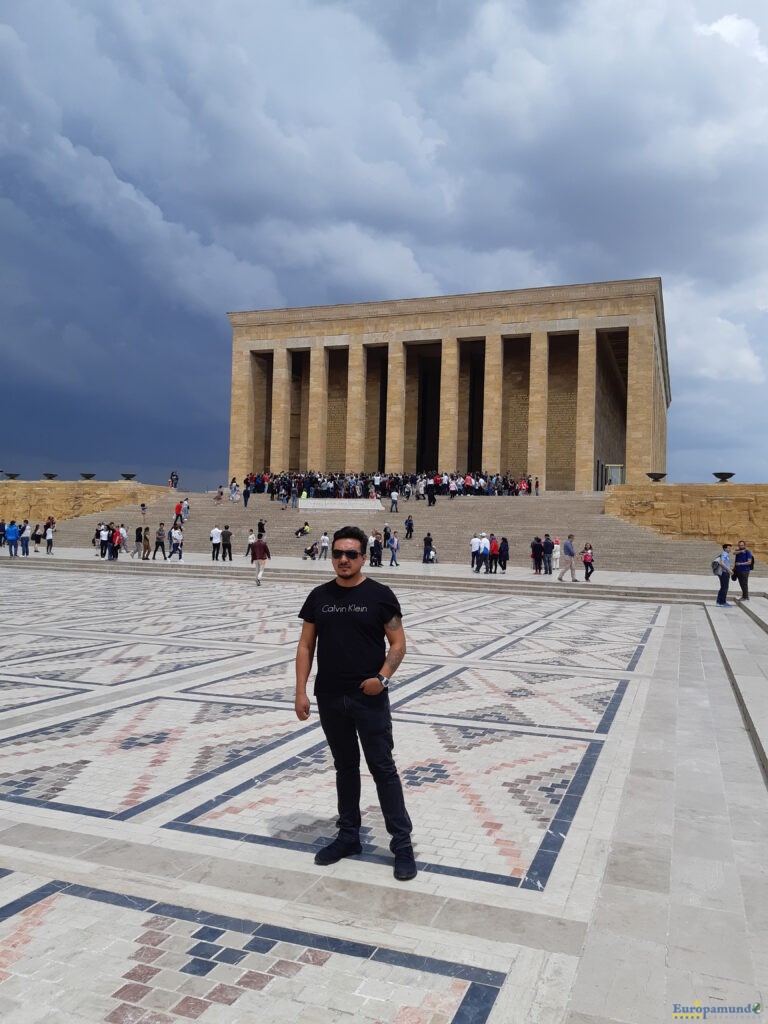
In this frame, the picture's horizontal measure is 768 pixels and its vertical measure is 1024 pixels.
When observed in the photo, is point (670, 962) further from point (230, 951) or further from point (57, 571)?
point (57, 571)

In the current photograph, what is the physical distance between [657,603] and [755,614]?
9.62 ft

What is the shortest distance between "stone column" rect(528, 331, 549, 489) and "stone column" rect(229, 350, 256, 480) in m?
14.1

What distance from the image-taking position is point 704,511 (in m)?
23.7

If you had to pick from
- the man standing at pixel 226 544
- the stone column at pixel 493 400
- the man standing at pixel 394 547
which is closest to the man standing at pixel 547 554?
the man standing at pixel 394 547

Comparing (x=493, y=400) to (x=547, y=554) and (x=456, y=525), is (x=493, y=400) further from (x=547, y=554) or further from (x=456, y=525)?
(x=547, y=554)

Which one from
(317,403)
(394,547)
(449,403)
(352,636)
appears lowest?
(352,636)

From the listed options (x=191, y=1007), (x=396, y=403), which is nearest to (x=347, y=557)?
(x=191, y=1007)

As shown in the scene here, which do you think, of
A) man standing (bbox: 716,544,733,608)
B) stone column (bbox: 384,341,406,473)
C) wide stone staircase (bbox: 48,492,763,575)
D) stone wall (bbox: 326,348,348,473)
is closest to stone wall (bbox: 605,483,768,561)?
wide stone staircase (bbox: 48,492,763,575)

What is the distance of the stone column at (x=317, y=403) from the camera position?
37.0 metres

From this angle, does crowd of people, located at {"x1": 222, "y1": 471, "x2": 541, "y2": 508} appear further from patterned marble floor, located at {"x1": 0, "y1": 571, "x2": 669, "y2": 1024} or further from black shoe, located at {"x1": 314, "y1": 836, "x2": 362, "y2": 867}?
black shoe, located at {"x1": 314, "y1": 836, "x2": 362, "y2": 867}

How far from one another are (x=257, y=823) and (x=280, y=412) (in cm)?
3490

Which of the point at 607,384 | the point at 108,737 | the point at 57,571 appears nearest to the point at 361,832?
the point at 108,737

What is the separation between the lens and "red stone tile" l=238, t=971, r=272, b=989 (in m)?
2.16

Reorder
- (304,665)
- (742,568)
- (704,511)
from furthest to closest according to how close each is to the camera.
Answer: (704,511) → (742,568) → (304,665)
